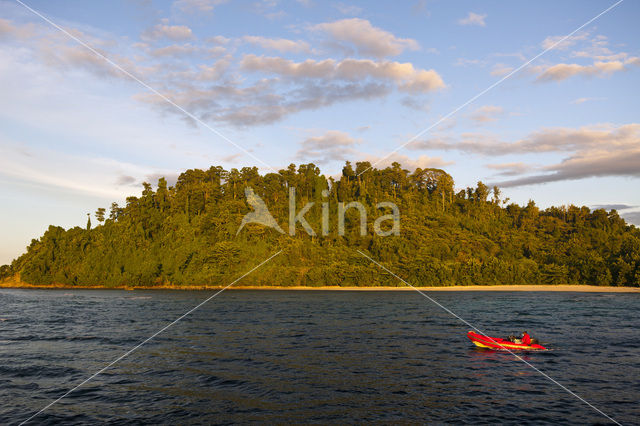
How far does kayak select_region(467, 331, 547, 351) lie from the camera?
118 feet

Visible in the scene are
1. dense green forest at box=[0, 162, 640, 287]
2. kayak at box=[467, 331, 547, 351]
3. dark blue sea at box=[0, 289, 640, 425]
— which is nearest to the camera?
dark blue sea at box=[0, 289, 640, 425]

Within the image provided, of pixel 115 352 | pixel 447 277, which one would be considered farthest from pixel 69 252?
pixel 115 352

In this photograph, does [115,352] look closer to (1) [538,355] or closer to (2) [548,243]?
(1) [538,355]

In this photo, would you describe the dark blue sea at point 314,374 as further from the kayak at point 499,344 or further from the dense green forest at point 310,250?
the dense green forest at point 310,250

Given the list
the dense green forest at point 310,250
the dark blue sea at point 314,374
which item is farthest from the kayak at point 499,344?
the dense green forest at point 310,250

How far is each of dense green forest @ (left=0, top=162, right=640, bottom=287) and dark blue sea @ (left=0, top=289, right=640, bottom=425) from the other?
101116 millimetres

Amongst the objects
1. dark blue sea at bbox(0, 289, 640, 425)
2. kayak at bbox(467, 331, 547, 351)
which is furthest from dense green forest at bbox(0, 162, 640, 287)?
kayak at bbox(467, 331, 547, 351)

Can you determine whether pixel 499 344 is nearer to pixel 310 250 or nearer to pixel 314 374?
pixel 314 374

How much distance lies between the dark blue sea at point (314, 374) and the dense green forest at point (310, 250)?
101 m

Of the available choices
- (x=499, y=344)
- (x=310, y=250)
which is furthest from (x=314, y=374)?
(x=310, y=250)

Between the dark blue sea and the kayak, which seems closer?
the dark blue sea

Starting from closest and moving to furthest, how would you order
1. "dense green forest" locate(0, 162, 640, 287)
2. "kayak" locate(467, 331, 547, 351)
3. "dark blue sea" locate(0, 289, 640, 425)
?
"dark blue sea" locate(0, 289, 640, 425), "kayak" locate(467, 331, 547, 351), "dense green forest" locate(0, 162, 640, 287)

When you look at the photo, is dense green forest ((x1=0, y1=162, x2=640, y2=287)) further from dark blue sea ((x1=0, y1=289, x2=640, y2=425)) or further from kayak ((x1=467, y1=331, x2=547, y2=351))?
kayak ((x1=467, y1=331, x2=547, y2=351))

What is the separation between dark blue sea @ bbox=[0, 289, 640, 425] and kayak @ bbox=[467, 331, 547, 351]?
1195 mm
